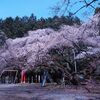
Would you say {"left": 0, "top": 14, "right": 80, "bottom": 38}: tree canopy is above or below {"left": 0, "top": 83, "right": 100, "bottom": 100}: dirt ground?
above

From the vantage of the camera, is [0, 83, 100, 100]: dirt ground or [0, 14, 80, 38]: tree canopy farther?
[0, 14, 80, 38]: tree canopy

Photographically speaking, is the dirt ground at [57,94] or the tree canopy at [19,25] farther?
the tree canopy at [19,25]

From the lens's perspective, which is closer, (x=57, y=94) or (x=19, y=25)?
(x=57, y=94)

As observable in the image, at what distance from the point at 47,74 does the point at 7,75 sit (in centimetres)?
838

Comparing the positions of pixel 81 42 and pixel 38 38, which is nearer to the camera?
pixel 81 42

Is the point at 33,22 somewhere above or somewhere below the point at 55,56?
above

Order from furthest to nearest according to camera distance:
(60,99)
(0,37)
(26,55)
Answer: (0,37), (26,55), (60,99)

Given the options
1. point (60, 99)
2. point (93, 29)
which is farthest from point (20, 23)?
point (60, 99)

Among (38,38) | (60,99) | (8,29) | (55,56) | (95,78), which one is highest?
(8,29)

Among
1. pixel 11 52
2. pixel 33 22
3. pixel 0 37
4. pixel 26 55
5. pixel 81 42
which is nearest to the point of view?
pixel 81 42

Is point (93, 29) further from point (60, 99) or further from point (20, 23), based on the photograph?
point (20, 23)

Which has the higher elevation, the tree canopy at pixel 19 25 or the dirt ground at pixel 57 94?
the tree canopy at pixel 19 25

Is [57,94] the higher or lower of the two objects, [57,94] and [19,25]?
the lower

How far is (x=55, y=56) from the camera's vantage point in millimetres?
28562
